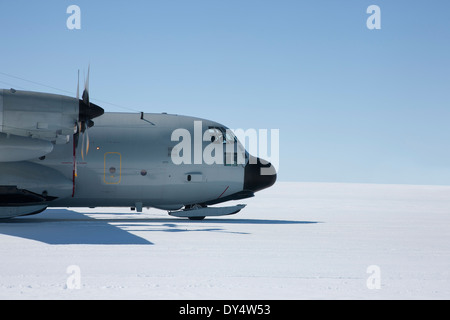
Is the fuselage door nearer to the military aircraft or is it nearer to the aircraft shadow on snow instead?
the military aircraft

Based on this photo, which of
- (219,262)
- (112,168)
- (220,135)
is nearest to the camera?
(219,262)

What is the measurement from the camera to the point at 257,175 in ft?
76.4

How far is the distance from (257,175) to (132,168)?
5.16m

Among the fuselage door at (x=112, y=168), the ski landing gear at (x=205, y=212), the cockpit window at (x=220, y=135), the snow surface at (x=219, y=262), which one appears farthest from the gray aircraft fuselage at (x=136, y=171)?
the snow surface at (x=219, y=262)

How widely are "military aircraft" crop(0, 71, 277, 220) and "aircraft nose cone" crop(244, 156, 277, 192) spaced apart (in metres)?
0.04

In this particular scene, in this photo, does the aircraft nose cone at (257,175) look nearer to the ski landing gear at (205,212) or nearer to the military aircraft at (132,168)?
the military aircraft at (132,168)

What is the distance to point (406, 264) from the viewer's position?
11.4 meters

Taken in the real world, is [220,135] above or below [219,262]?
above

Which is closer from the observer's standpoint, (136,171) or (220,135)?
(136,171)

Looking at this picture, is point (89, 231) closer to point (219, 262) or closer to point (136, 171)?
point (136, 171)

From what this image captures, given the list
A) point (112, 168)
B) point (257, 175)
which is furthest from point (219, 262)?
point (257, 175)

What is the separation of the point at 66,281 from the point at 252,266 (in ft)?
12.1
